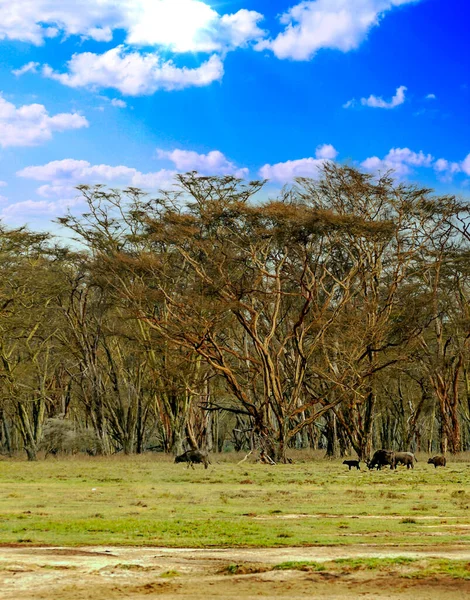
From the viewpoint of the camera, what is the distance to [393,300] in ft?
153

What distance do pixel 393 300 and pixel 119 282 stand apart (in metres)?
14.2

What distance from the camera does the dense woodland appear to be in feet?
143

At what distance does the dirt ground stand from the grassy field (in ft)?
3.97

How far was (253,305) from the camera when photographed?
45.0 metres

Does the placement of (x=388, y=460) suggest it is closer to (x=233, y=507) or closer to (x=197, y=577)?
(x=233, y=507)

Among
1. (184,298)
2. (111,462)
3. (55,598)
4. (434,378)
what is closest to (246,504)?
(55,598)

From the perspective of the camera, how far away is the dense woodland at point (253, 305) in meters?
43.6

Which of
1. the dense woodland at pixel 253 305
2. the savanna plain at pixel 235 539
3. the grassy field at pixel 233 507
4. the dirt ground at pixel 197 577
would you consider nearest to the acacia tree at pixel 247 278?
the dense woodland at pixel 253 305

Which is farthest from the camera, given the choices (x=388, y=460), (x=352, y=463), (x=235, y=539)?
(x=388, y=460)

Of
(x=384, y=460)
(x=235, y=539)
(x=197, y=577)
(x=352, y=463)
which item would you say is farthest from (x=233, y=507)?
(x=384, y=460)

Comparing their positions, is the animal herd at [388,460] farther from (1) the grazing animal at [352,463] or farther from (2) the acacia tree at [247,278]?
(2) the acacia tree at [247,278]

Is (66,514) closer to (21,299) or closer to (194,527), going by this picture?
(194,527)

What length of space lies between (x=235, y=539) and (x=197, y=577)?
3.66 meters

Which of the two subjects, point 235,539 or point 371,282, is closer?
point 235,539
